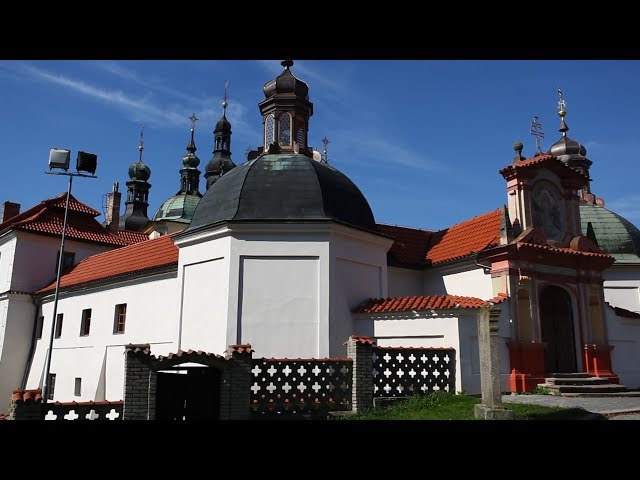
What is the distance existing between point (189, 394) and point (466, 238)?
13570mm

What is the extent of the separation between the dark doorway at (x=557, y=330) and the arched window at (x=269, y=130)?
36.8 feet

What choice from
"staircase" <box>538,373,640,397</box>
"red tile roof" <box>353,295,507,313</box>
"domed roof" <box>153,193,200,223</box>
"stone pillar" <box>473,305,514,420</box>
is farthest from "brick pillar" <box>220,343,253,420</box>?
"domed roof" <box>153,193,200,223</box>

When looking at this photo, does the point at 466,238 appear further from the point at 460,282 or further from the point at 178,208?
the point at 178,208

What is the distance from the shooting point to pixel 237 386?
429 inches

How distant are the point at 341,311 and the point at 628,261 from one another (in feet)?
49.6

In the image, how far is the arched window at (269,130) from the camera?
2203cm

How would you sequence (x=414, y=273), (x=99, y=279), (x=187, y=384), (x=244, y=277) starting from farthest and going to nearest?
(x=99, y=279) < (x=414, y=273) < (x=244, y=277) < (x=187, y=384)

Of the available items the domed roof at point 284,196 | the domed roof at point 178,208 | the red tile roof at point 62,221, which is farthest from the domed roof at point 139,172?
the domed roof at point 284,196

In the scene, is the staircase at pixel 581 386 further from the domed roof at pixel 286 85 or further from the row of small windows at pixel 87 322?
the row of small windows at pixel 87 322
